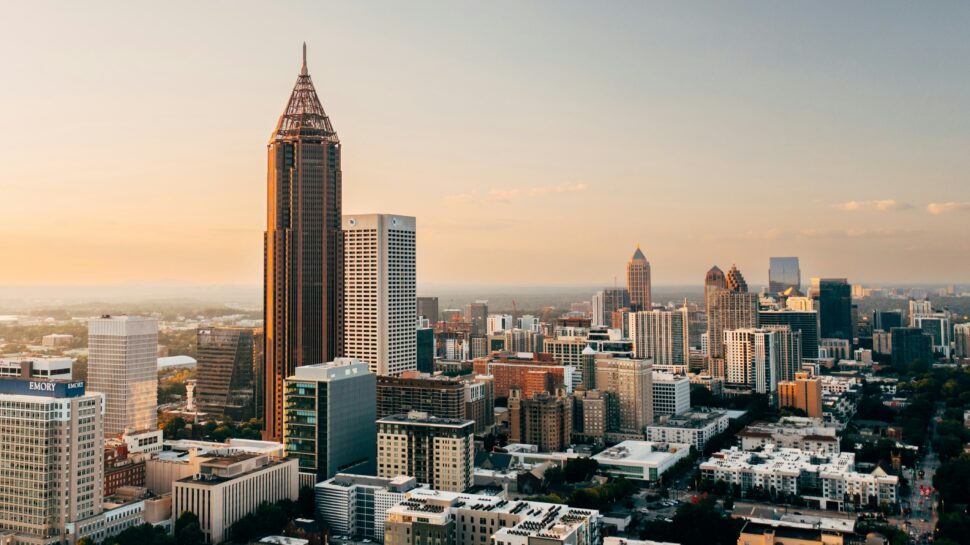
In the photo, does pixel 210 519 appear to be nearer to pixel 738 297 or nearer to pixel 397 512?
pixel 397 512

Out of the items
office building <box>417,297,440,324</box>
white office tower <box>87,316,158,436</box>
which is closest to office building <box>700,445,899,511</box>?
white office tower <box>87,316,158,436</box>

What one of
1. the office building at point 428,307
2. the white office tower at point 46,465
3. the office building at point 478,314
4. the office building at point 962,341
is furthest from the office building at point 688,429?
the office building at point 478,314

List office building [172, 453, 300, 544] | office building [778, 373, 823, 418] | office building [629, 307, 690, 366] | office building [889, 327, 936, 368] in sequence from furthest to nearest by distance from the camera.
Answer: office building [629, 307, 690, 366]
office building [889, 327, 936, 368]
office building [778, 373, 823, 418]
office building [172, 453, 300, 544]

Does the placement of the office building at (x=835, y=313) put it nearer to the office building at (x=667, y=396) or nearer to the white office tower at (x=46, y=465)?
the office building at (x=667, y=396)

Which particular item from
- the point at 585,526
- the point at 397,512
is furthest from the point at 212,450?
the point at 585,526

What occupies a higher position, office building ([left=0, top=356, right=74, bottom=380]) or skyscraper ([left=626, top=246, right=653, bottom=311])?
skyscraper ([left=626, top=246, right=653, bottom=311])

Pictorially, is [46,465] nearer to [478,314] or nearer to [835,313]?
[835,313]

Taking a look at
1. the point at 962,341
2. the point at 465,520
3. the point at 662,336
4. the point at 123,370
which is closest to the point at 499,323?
the point at 662,336

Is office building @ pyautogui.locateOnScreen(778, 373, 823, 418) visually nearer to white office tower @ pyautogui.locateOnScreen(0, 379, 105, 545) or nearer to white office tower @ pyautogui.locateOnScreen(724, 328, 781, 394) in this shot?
white office tower @ pyautogui.locateOnScreen(724, 328, 781, 394)
